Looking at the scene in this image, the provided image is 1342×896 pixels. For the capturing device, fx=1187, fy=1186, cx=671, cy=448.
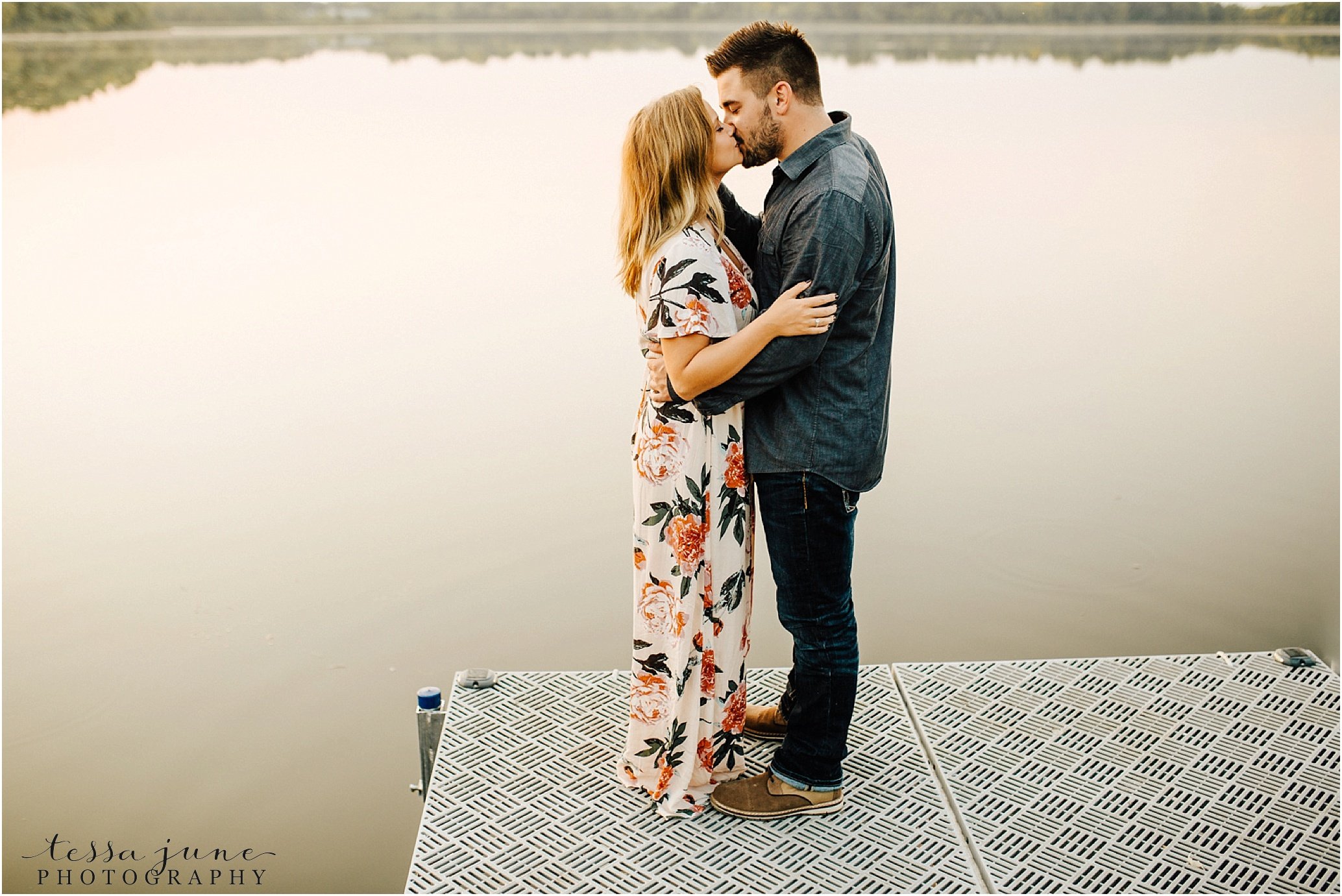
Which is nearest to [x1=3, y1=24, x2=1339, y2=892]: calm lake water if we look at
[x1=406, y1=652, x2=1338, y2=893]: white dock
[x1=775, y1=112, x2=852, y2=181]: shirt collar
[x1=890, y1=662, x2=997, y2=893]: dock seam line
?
[x1=406, y1=652, x2=1338, y2=893]: white dock

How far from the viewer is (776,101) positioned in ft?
7.79

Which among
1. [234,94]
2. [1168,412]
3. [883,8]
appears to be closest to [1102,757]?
[1168,412]

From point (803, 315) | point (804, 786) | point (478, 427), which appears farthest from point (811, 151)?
point (478, 427)

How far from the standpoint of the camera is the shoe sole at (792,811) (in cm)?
250

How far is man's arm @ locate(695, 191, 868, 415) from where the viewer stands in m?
2.24

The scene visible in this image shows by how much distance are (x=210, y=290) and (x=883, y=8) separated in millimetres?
9352

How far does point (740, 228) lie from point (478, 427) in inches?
102

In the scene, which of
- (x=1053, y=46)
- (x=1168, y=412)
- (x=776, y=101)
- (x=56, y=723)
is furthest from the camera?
(x=1053, y=46)

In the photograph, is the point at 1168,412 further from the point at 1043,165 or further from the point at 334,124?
the point at 334,124

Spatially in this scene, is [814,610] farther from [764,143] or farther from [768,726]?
[764,143]

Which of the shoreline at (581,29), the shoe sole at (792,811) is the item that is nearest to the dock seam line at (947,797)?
the shoe sole at (792,811)

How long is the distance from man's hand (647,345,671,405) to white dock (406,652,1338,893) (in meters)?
0.89

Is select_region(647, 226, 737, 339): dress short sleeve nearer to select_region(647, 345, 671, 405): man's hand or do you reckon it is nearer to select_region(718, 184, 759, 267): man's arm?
select_region(647, 345, 671, 405): man's hand

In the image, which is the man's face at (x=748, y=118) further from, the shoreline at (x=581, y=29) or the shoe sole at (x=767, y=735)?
the shoreline at (x=581, y=29)
